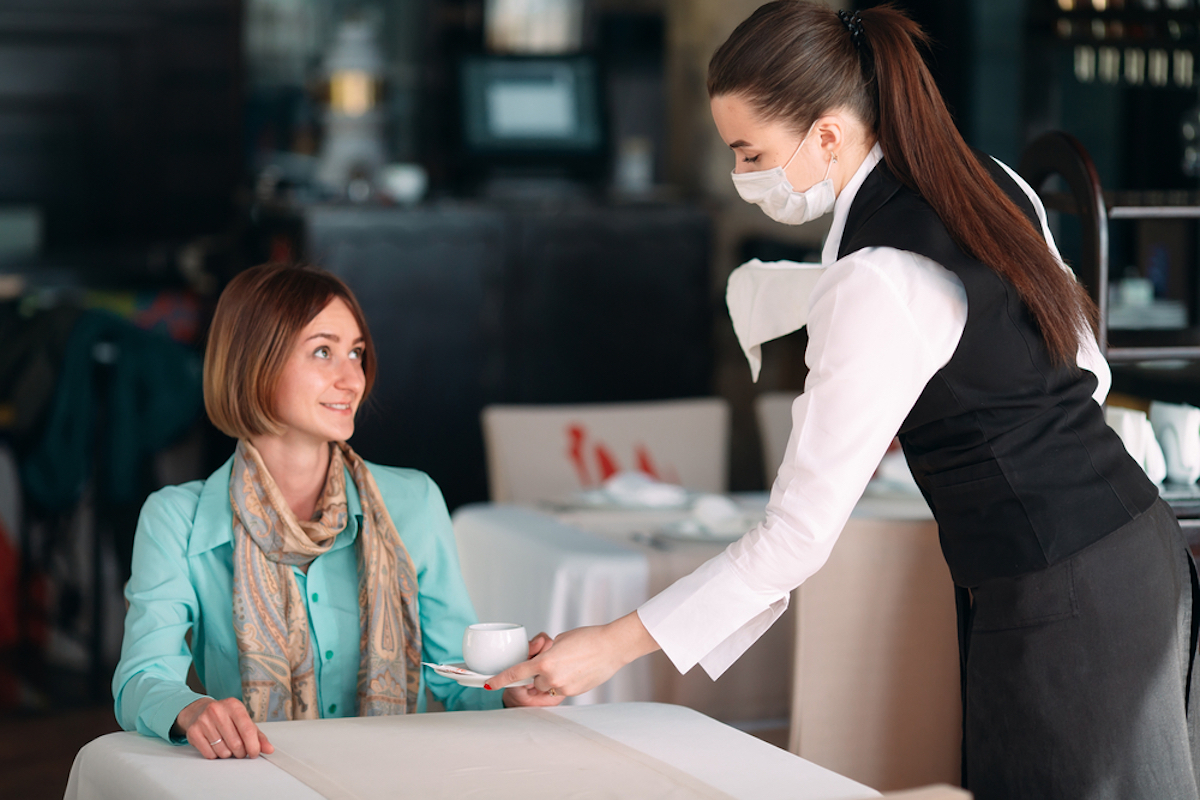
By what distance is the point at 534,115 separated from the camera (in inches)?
191

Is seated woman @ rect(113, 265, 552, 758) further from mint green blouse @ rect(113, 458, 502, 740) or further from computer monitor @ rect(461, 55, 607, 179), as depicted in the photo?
computer monitor @ rect(461, 55, 607, 179)

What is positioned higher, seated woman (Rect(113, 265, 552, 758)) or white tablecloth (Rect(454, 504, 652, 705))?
seated woman (Rect(113, 265, 552, 758))

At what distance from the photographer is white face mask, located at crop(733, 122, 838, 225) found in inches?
58.1

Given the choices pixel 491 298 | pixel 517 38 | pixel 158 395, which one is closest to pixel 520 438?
pixel 158 395

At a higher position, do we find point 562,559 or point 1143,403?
point 1143,403

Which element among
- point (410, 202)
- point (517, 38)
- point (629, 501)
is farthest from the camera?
point (517, 38)

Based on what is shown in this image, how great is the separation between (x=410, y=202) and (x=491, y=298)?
40 cm

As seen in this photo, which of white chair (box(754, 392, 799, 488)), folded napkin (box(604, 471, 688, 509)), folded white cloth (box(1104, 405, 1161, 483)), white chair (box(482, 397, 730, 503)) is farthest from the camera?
white chair (box(754, 392, 799, 488))

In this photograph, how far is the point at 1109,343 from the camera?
212 cm

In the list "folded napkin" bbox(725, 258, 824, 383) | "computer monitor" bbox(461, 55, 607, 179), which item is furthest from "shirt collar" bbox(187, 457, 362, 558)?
"computer monitor" bbox(461, 55, 607, 179)

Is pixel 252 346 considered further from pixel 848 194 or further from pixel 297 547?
pixel 848 194

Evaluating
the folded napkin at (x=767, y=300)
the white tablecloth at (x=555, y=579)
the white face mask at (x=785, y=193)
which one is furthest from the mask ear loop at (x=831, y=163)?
the white tablecloth at (x=555, y=579)

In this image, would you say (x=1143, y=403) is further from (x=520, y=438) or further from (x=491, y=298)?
(x=491, y=298)

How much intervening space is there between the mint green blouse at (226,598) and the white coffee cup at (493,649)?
0.20 metres
